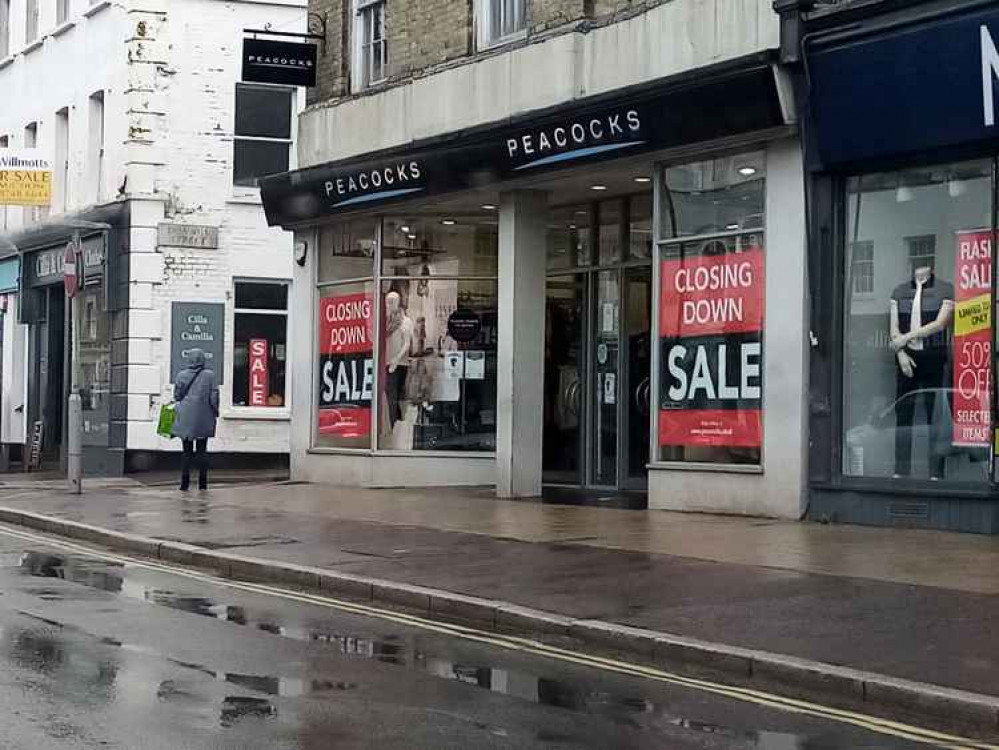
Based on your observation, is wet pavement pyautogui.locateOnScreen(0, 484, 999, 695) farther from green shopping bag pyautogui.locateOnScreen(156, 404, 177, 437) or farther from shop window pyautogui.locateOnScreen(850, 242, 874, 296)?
green shopping bag pyautogui.locateOnScreen(156, 404, 177, 437)

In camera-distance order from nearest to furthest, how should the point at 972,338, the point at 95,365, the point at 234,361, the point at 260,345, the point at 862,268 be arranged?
the point at 972,338 < the point at 862,268 < the point at 234,361 < the point at 260,345 < the point at 95,365

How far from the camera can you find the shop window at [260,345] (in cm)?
2788

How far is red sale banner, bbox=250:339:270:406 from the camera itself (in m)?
28.0

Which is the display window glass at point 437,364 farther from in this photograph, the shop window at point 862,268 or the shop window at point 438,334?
the shop window at point 862,268

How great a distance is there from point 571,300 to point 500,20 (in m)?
3.96

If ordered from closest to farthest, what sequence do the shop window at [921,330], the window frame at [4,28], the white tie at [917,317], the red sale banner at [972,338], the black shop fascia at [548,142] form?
the red sale banner at [972,338] → the shop window at [921,330] → the white tie at [917,317] → the black shop fascia at [548,142] → the window frame at [4,28]

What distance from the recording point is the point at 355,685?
8.44 metres

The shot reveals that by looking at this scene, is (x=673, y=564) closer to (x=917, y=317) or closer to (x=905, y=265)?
(x=917, y=317)

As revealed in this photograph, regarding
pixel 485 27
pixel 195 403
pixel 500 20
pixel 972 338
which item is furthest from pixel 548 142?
pixel 195 403

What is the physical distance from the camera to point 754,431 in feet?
53.2

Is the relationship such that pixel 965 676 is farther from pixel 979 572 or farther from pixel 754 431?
pixel 754 431

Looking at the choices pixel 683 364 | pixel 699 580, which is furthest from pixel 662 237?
pixel 699 580

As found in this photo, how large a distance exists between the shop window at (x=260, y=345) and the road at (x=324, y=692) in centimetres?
1652

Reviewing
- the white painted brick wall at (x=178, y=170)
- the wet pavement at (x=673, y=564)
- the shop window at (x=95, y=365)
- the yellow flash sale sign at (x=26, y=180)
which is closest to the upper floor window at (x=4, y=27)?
the white painted brick wall at (x=178, y=170)
